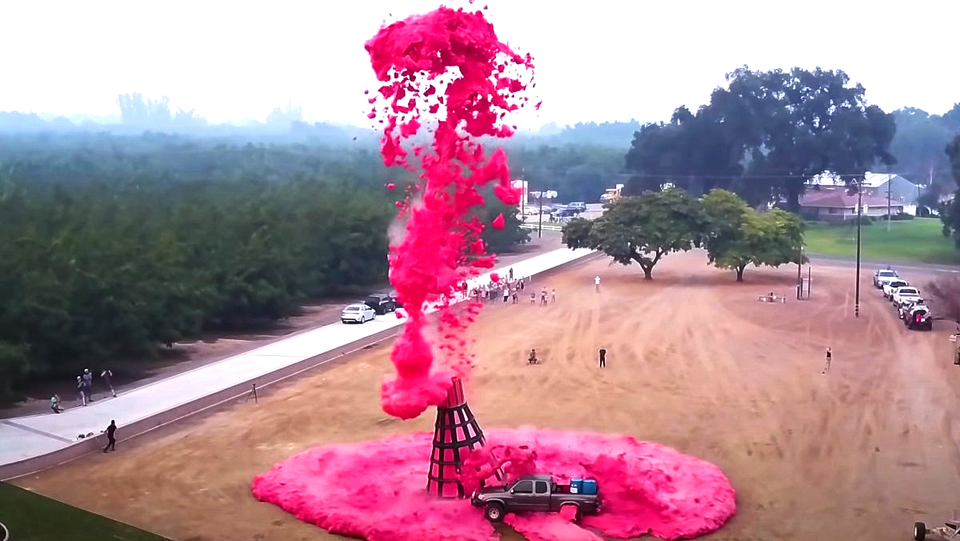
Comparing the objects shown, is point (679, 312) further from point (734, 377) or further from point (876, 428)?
point (876, 428)

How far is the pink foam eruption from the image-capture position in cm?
1736

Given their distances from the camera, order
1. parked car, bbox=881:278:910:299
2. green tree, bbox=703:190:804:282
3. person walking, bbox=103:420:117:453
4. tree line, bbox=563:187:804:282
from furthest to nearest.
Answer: tree line, bbox=563:187:804:282 → green tree, bbox=703:190:804:282 → parked car, bbox=881:278:910:299 → person walking, bbox=103:420:117:453

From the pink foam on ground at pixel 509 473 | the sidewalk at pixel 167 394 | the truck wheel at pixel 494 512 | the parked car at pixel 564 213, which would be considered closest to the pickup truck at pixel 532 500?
the truck wheel at pixel 494 512

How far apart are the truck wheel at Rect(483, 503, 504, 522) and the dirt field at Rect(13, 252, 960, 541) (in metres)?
3.33

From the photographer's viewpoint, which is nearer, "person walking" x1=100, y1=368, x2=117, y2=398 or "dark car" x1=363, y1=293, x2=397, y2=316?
"person walking" x1=100, y1=368, x2=117, y2=398

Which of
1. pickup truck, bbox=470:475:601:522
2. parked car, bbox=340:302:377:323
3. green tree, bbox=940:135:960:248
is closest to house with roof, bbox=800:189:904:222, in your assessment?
green tree, bbox=940:135:960:248

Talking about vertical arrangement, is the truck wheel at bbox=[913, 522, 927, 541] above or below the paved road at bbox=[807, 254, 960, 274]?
below

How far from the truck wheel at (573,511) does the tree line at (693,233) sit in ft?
126

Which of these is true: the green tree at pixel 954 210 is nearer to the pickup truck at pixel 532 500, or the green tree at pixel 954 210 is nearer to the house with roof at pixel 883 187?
the house with roof at pixel 883 187

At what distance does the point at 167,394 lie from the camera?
28.4 metres

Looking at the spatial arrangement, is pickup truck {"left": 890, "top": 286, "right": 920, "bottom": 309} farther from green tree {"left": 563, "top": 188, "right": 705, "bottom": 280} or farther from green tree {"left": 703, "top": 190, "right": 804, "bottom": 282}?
green tree {"left": 563, "top": 188, "right": 705, "bottom": 280}

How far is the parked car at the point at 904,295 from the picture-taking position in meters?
44.1

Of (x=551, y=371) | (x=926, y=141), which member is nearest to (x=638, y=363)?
(x=551, y=371)

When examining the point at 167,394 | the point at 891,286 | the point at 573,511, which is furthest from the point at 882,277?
the point at 573,511
